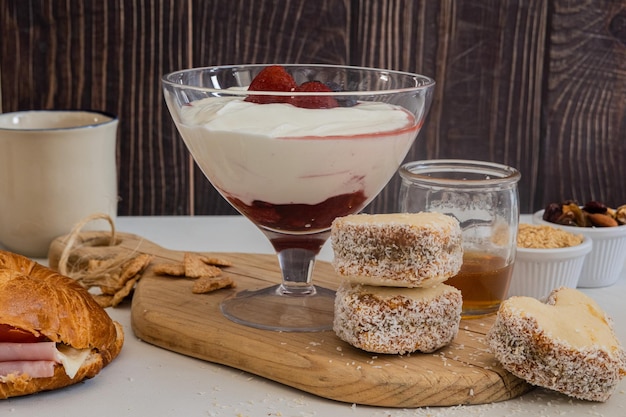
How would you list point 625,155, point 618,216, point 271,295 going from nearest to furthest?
point 271,295, point 618,216, point 625,155

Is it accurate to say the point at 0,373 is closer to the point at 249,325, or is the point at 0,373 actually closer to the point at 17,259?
the point at 17,259

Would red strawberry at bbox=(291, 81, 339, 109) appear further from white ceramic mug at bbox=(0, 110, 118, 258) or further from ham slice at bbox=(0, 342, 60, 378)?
white ceramic mug at bbox=(0, 110, 118, 258)

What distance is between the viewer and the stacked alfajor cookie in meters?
1.11

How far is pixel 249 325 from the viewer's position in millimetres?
1270

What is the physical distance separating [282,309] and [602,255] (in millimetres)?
615

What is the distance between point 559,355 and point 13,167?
1.05 meters

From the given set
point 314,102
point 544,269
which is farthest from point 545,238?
point 314,102

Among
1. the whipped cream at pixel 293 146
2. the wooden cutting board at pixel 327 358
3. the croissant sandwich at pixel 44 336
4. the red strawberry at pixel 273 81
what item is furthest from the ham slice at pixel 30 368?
the red strawberry at pixel 273 81

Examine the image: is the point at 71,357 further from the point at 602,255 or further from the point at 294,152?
the point at 602,255

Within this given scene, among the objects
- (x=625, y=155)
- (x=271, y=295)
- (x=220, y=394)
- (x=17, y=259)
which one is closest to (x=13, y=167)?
(x=17, y=259)

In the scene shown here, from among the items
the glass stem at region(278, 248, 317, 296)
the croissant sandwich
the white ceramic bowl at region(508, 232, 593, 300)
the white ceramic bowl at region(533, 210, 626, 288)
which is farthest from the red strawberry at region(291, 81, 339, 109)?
the white ceramic bowl at region(533, 210, 626, 288)

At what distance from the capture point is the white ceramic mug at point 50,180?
1.64 meters

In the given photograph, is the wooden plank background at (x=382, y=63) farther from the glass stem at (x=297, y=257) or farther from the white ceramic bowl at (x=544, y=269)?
the glass stem at (x=297, y=257)

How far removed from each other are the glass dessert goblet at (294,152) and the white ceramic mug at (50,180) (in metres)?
0.36
